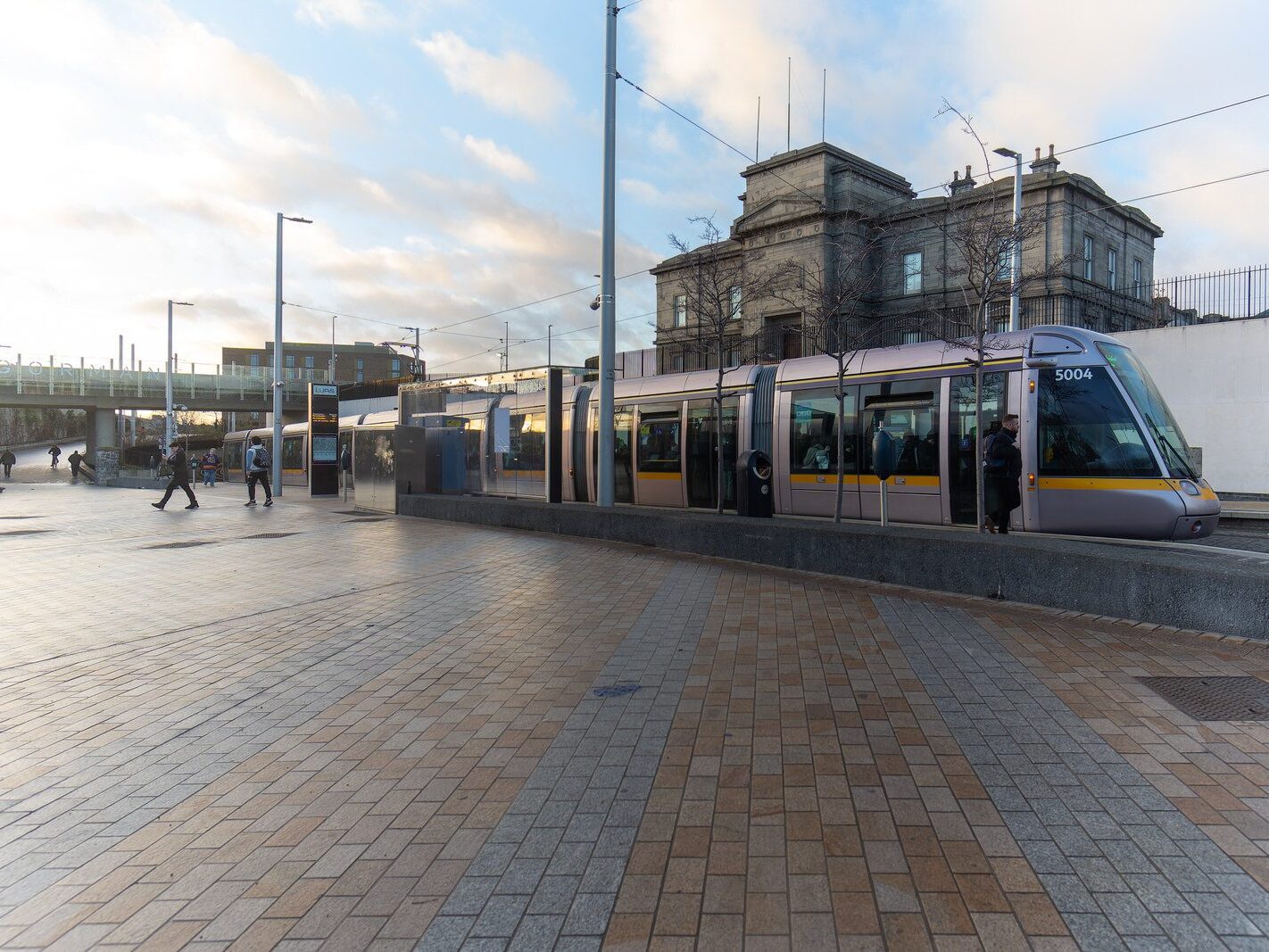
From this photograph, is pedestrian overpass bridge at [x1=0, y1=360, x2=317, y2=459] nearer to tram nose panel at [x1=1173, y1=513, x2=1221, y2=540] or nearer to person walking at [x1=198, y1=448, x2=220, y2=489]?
person walking at [x1=198, y1=448, x2=220, y2=489]

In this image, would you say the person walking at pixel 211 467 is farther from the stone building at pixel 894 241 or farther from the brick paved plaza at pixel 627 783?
the brick paved plaza at pixel 627 783

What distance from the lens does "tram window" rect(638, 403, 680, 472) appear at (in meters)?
16.4

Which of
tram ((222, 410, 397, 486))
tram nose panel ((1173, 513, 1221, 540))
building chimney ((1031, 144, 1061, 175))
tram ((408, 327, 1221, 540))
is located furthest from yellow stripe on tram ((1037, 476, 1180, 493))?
building chimney ((1031, 144, 1061, 175))

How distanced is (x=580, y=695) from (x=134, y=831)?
2.47m

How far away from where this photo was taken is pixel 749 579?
9.06 meters

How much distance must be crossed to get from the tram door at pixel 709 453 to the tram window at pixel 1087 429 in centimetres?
596

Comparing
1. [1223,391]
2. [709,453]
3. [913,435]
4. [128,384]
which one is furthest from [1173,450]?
[128,384]

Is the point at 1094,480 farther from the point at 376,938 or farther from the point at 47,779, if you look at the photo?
the point at 47,779

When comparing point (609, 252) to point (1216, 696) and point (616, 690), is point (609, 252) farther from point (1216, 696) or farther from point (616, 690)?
point (1216, 696)

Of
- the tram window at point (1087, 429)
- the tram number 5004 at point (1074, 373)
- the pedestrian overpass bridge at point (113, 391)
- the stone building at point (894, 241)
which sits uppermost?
the stone building at point (894, 241)

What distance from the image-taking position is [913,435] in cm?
1246

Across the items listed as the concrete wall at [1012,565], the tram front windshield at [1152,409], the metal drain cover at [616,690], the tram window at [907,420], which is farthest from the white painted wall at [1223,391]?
the metal drain cover at [616,690]

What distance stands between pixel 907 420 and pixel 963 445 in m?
1.06

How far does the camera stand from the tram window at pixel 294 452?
124ft
